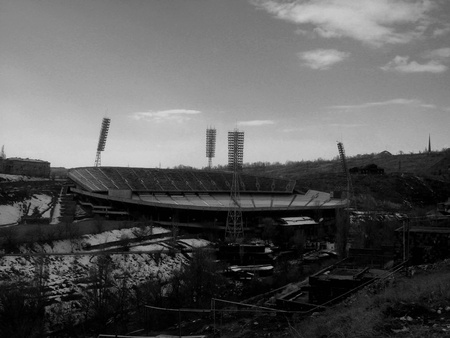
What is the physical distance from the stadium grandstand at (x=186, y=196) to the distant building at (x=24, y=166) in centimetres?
2228

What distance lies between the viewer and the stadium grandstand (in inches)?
1750

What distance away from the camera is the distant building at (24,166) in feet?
221

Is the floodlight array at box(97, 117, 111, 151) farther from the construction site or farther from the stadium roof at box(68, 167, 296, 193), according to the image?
the stadium roof at box(68, 167, 296, 193)

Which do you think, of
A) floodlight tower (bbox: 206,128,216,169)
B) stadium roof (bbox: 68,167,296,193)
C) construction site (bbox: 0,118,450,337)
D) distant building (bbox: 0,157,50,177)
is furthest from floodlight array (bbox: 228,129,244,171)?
distant building (bbox: 0,157,50,177)

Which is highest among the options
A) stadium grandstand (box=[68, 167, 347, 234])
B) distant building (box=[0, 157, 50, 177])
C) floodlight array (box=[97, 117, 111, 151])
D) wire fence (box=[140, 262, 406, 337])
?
floodlight array (box=[97, 117, 111, 151])

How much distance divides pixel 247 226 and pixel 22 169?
4280cm

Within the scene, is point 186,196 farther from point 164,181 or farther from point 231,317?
point 231,317

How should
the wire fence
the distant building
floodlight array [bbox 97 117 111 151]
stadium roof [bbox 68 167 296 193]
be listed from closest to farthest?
the wire fence
stadium roof [bbox 68 167 296 193]
floodlight array [bbox 97 117 111 151]
the distant building

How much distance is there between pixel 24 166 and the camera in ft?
228

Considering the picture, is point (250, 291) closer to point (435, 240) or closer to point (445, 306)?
point (435, 240)

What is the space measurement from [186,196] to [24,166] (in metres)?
33.3

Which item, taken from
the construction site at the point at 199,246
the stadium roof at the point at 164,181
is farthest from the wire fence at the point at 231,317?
the stadium roof at the point at 164,181

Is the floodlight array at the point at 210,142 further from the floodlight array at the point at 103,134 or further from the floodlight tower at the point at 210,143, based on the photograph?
the floodlight array at the point at 103,134

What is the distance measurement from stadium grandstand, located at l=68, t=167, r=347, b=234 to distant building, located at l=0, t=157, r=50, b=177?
2228cm
